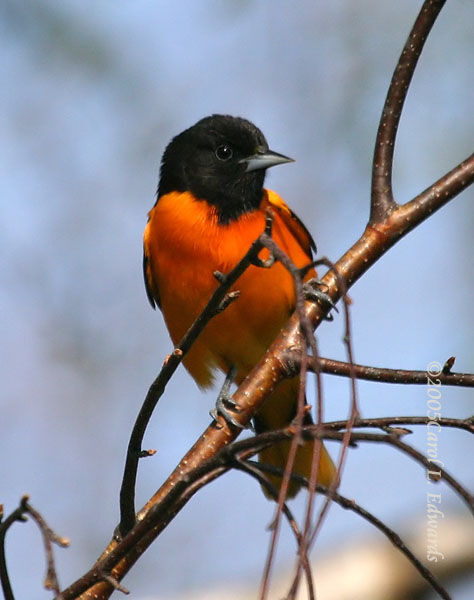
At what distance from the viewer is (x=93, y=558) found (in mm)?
6695

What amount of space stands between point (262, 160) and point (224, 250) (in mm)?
640

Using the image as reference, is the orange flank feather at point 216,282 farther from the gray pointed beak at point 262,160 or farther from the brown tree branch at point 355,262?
the brown tree branch at point 355,262

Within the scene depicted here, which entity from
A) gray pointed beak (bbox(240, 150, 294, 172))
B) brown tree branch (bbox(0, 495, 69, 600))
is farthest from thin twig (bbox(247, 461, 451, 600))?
gray pointed beak (bbox(240, 150, 294, 172))

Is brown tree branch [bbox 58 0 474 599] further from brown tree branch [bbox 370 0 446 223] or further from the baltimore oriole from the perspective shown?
the baltimore oriole

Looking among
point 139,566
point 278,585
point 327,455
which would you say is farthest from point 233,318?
point 139,566

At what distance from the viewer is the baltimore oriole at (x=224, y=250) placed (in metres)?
4.22

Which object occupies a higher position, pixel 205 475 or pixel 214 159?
pixel 214 159

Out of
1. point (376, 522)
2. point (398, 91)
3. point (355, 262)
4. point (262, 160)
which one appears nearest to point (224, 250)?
point (262, 160)

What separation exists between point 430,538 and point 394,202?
1.55 meters

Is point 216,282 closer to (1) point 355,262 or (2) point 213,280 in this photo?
(2) point 213,280

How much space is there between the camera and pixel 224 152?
4734 mm

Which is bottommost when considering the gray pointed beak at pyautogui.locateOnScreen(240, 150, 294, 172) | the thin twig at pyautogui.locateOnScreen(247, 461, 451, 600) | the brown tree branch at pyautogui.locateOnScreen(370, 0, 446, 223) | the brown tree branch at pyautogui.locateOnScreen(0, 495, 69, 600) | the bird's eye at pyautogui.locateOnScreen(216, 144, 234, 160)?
the brown tree branch at pyautogui.locateOnScreen(0, 495, 69, 600)

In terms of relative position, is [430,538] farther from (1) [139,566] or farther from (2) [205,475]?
(1) [139,566]

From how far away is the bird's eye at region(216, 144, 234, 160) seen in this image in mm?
4719
